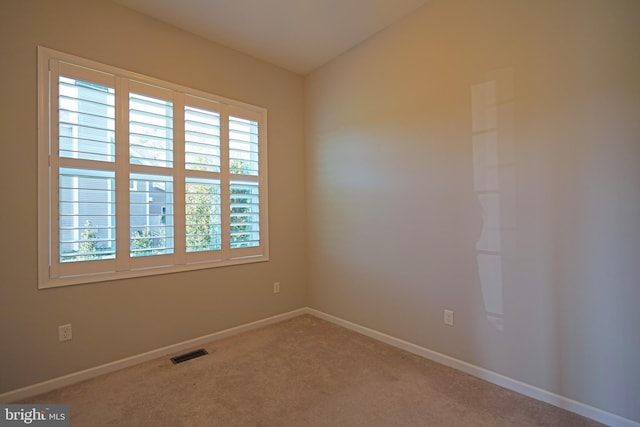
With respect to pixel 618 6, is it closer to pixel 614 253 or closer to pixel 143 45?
pixel 614 253

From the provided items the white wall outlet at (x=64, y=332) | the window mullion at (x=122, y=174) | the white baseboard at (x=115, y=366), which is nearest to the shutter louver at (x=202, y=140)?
the window mullion at (x=122, y=174)

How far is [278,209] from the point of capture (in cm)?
351

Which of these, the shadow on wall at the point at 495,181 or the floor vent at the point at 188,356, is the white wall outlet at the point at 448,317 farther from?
the floor vent at the point at 188,356

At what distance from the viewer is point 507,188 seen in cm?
206

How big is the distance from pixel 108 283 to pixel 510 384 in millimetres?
3011

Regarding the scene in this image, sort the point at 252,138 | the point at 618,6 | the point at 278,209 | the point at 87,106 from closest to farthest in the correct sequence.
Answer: the point at 618,6
the point at 87,106
the point at 252,138
the point at 278,209

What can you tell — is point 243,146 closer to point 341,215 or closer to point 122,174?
point 122,174

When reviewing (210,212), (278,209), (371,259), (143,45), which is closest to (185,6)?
(143,45)

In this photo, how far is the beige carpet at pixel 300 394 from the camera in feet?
5.79

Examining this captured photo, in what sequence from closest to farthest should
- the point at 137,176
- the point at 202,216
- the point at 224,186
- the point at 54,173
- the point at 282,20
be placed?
the point at 54,173 → the point at 137,176 → the point at 282,20 → the point at 202,216 → the point at 224,186

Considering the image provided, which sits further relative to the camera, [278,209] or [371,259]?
[278,209]

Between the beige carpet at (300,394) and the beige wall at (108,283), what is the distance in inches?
10.9

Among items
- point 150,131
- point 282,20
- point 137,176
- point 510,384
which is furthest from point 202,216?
point 510,384

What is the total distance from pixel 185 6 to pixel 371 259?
273 centimetres
